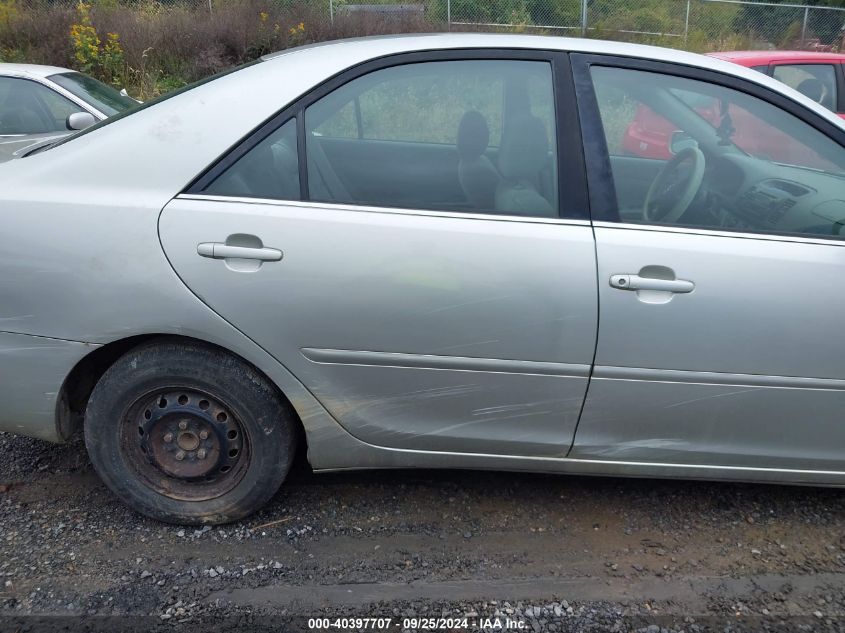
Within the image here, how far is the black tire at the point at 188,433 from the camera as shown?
2.55 m

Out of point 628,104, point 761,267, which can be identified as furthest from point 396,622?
point 628,104

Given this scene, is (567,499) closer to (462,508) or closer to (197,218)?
(462,508)

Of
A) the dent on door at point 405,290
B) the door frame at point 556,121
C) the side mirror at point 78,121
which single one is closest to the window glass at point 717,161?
the door frame at point 556,121

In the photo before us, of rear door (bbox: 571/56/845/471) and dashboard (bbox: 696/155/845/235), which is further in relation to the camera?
dashboard (bbox: 696/155/845/235)

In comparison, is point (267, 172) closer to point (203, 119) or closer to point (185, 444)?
point (203, 119)

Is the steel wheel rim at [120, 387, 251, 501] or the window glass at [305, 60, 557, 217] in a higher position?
the window glass at [305, 60, 557, 217]

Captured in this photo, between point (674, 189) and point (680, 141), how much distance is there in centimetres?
26

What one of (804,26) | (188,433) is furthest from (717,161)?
(804,26)

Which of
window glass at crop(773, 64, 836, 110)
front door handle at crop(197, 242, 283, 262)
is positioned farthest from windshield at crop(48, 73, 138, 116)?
window glass at crop(773, 64, 836, 110)

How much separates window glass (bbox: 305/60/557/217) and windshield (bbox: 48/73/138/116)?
177 inches

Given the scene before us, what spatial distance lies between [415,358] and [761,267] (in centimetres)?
116

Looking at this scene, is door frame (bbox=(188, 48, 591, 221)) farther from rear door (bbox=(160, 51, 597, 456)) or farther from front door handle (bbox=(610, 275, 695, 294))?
front door handle (bbox=(610, 275, 695, 294))

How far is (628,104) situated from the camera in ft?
8.78

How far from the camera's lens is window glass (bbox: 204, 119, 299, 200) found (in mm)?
2480
